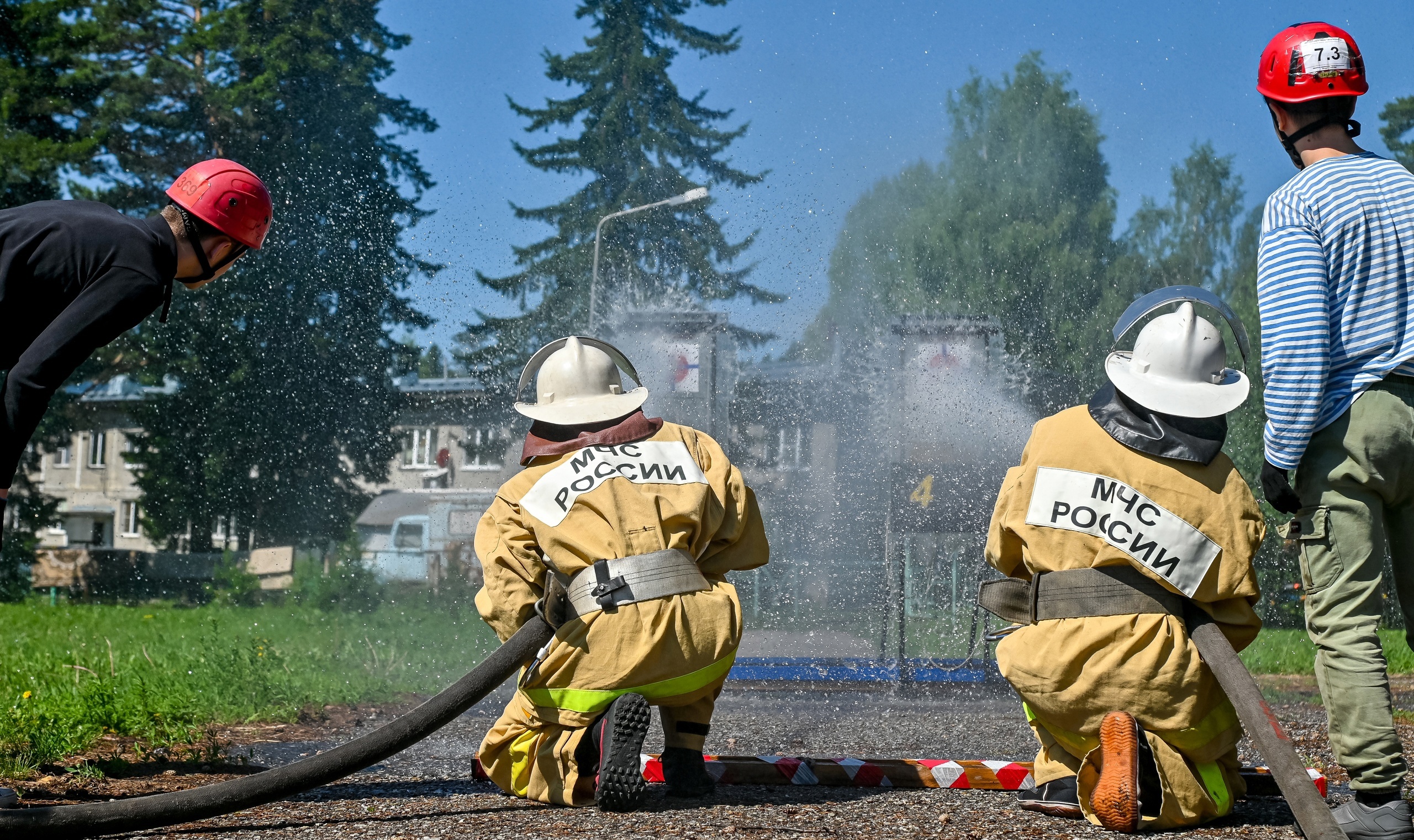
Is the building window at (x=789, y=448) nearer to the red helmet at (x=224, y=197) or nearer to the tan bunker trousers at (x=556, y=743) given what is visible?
the tan bunker trousers at (x=556, y=743)

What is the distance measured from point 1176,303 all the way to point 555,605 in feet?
6.88

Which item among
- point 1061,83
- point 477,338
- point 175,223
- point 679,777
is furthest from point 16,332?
point 1061,83

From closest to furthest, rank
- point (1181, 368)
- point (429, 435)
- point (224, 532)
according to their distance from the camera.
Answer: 1. point (1181, 368)
2. point (429, 435)
3. point (224, 532)

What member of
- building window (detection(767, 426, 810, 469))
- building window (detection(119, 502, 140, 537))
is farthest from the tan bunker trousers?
building window (detection(119, 502, 140, 537))

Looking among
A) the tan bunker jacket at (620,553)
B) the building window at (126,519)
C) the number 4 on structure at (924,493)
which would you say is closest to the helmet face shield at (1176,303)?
the tan bunker jacket at (620,553)

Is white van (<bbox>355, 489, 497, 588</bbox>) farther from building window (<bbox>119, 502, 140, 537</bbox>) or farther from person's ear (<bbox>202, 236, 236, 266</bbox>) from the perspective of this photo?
building window (<bbox>119, 502, 140, 537</bbox>)

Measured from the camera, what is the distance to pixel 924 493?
9.00 meters

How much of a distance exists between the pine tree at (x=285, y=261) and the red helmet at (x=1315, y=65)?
62.2 ft

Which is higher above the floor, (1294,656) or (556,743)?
(556,743)

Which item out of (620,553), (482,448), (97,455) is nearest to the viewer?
(620,553)

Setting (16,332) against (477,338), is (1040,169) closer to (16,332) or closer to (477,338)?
(477,338)

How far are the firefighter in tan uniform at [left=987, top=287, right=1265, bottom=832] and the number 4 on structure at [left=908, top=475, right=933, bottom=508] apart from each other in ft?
18.7

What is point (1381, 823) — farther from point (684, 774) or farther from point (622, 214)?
point (622, 214)

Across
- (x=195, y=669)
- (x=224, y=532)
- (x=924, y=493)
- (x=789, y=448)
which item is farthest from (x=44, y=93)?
(x=924, y=493)
